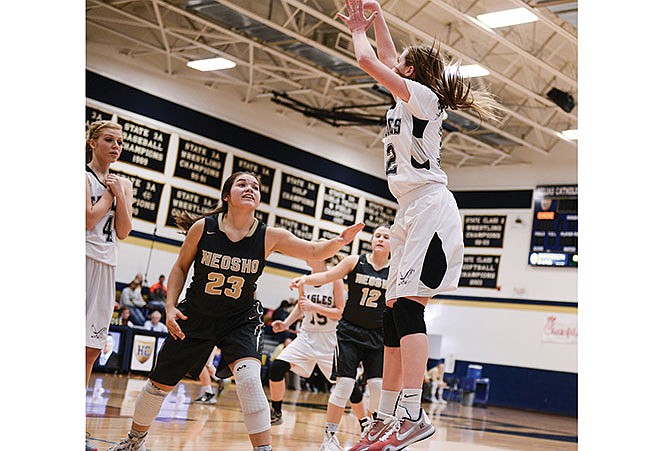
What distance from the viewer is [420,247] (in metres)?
3.27

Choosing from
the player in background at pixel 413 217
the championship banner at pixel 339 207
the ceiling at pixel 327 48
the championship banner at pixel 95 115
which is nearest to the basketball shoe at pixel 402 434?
the player in background at pixel 413 217

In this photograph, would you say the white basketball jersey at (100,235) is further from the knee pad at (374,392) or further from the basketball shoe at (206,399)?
the basketball shoe at (206,399)

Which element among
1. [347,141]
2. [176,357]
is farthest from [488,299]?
[176,357]

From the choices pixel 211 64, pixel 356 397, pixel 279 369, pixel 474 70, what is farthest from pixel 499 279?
pixel 356 397

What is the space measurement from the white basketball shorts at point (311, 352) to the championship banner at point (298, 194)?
33.2 feet

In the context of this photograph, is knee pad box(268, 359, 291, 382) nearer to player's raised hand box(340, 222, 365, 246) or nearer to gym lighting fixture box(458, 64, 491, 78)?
player's raised hand box(340, 222, 365, 246)

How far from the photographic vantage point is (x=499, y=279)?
1969cm

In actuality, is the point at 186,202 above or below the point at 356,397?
above

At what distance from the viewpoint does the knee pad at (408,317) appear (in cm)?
318

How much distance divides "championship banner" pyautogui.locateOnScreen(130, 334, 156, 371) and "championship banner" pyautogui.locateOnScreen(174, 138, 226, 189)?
13.1 ft

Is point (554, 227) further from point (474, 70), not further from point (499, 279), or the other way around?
point (474, 70)

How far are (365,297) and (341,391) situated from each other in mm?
774
